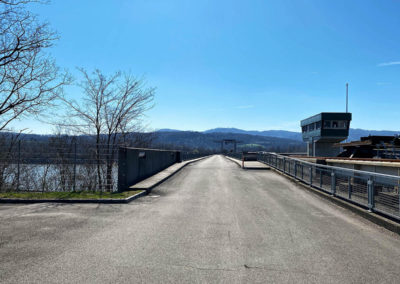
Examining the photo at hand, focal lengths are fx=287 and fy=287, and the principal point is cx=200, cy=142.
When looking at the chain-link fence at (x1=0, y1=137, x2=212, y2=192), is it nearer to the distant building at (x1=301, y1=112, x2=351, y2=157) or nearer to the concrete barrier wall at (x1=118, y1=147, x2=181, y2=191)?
the concrete barrier wall at (x1=118, y1=147, x2=181, y2=191)

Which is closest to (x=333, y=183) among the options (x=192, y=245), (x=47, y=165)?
(x=192, y=245)

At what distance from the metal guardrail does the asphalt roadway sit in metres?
0.62

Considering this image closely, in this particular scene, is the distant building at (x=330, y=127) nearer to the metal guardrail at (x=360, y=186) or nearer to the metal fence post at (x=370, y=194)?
the metal guardrail at (x=360, y=186)

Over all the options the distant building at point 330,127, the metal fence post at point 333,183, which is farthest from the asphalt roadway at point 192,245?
the distant building at point 330,127

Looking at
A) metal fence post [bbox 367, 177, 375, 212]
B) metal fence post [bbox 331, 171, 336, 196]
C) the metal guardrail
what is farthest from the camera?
metal fence post [bbox 331, 171, 336, 196]

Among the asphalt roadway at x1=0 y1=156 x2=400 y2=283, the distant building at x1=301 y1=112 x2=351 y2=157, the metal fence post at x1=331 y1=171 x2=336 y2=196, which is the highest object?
the distant building at x1=301 y1=112 x2=351 y2=157

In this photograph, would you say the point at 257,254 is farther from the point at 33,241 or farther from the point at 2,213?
the point at 2,213

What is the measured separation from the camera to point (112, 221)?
700 cm

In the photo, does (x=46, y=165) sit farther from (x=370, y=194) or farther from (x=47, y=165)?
(x=370, y=194)

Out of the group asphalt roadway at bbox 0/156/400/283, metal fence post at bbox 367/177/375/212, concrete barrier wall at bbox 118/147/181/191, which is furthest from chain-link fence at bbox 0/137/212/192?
metal fence post at bbox 367/177/375/212

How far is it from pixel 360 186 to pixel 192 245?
5820 mm

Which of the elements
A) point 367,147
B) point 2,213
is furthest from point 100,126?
point 367,147

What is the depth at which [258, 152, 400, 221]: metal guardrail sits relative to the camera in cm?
677

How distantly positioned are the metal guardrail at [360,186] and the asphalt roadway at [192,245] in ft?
2.04
